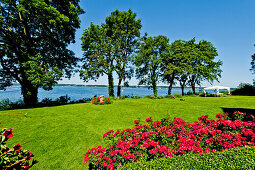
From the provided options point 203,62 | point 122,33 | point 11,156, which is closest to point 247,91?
point 203,62

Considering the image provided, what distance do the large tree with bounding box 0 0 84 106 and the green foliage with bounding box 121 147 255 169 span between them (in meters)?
Answer: 12.9

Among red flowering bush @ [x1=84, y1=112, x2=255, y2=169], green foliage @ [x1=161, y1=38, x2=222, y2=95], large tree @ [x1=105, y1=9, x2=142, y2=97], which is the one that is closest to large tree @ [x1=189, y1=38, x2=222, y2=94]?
green foliage @ [x1=161, y1=38, x2=222, y2=95]

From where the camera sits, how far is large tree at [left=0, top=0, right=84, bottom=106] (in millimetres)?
11750

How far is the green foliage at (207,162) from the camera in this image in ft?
9.34

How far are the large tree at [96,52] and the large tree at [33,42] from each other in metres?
5.94

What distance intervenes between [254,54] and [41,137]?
56.5 meters

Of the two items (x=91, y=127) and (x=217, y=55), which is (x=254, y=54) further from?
(x=91, y=127)

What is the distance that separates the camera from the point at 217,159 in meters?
3.02

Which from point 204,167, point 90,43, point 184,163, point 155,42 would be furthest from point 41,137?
point 155,42

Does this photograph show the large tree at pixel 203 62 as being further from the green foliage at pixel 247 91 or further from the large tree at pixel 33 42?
the large tree at pixel 33 42

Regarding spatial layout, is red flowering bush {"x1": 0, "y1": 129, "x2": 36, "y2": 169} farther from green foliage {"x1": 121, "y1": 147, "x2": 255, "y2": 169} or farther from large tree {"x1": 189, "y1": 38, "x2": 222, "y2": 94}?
large tree {"x1": 189, "y1": 38, "x2": 222, "y2": 94}

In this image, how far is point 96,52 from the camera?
22.6m

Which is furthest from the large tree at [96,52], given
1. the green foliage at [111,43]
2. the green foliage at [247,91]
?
the green foliage at [247,91]

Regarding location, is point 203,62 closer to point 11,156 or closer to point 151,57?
point 151,57
